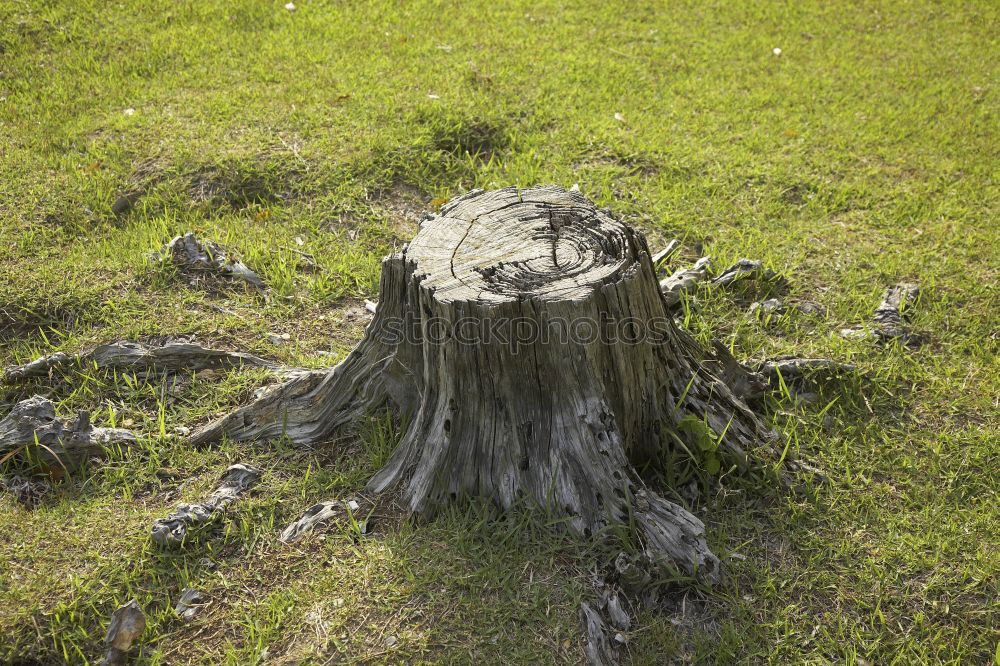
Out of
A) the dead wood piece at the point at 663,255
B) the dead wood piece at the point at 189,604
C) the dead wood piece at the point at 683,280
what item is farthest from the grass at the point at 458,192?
the dead wood piece at the point at 663,255

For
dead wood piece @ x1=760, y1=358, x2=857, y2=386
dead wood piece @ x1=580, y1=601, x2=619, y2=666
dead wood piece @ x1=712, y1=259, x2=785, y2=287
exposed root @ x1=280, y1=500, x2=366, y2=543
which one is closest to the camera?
dead wood piece @ x1=580, y1=601, x2=619, y2=666

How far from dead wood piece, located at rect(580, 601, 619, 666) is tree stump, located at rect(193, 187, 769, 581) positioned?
305mm

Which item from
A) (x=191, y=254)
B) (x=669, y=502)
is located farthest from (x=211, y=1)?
(x=669, y=502)

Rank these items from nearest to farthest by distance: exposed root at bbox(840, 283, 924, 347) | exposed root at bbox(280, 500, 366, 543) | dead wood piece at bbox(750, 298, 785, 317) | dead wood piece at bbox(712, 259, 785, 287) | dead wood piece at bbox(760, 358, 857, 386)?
exposed root at bbox(280, 500, 366, 543)
dead wood piece at bbox(760, 358, 857, 386)
exposed root at bbox(840, 283, 924, 347)
dead wood piece at bbox(750, 298, 785, 317)
dead wood piece at bbox(712, 259, 785, 287)

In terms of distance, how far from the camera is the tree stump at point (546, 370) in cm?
273

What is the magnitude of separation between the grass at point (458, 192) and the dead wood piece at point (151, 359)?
3.7 inches

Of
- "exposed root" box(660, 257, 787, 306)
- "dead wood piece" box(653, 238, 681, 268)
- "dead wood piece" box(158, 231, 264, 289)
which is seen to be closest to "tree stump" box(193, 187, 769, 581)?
"exposed root" box(660, 257, 787, 306)

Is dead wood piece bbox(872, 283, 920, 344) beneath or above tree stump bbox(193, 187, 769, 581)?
beneath

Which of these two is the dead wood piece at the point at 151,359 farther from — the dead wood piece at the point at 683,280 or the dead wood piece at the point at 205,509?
the dead wood piece at the point at 683,280

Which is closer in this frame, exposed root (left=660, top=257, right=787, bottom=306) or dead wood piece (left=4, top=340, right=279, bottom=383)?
dead wood piece (left=4, top=340, right=279, bottom=383)

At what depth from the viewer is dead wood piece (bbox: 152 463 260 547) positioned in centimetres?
286

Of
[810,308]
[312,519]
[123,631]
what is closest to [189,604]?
[123,631]

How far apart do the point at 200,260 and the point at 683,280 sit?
8.39ft

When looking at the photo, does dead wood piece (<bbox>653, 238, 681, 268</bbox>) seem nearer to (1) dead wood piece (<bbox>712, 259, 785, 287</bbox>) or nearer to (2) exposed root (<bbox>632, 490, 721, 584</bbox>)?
(1) dead wood piece (<bbox>712, 259, 785, 287</bbox>)
